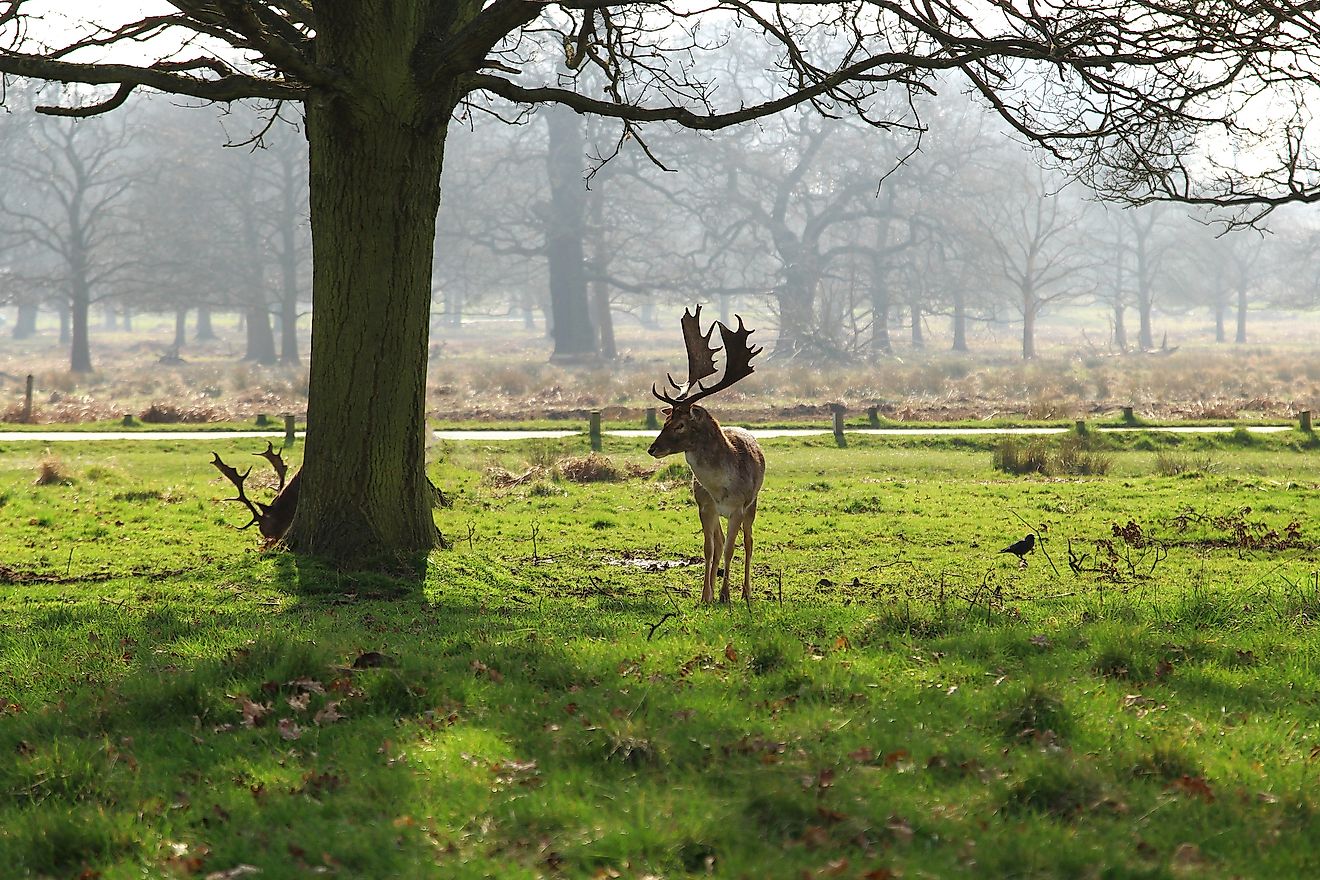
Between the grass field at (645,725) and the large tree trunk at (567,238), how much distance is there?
5040 cm

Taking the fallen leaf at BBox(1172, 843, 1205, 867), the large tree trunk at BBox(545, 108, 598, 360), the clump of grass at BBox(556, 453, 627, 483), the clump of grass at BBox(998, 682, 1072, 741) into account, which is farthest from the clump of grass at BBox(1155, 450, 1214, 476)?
the large tree trunk at BBox(545, 108, 598, 360)

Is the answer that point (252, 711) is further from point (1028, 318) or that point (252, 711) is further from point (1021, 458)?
point (1028, 318)

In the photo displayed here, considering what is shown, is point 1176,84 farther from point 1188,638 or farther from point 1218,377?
point 1218,377

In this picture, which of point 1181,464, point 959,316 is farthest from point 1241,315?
point 1181,464

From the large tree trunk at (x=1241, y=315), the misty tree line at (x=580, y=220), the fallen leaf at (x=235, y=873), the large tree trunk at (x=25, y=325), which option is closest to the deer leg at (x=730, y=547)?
the fallen leaf at (x=235, y=873)

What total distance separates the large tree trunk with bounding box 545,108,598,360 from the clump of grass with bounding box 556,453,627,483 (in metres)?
41.3

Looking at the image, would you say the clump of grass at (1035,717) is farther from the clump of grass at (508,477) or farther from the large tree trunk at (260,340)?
the large tree trunk at (260,340)

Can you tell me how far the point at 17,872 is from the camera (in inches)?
169

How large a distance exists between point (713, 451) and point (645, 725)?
14.4 feet

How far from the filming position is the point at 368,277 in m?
10.6

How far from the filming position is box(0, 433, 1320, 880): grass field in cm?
438

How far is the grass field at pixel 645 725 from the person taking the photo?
438 centimetres

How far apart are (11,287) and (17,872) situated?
61370 mm

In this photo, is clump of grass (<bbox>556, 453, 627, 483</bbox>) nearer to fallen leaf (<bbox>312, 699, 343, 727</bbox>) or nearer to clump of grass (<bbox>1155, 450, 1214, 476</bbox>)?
clump of grass (<bbox>1155, 450, 1214, 476</bbox>)
